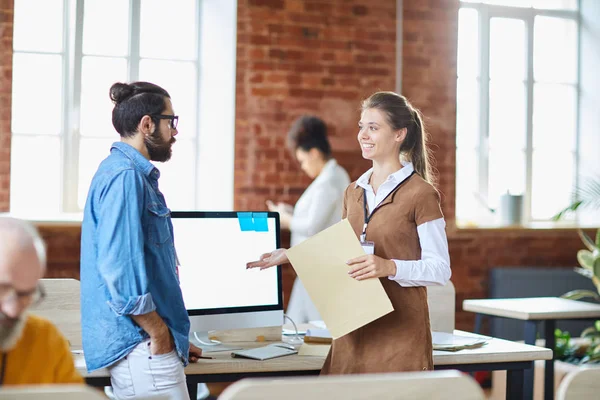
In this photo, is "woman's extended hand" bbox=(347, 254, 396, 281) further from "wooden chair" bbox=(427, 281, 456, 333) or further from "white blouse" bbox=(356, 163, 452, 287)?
"wooden chair" bbox=(427, 281, 456, 333)

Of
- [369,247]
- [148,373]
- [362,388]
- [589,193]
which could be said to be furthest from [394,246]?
[589,193]

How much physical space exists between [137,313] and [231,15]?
145 inches

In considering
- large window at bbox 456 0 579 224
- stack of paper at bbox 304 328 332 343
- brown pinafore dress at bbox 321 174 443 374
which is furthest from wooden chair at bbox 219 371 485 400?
large window at bbox 456 0 579 224

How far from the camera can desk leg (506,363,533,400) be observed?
287 cm

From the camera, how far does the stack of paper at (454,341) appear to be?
112 inches

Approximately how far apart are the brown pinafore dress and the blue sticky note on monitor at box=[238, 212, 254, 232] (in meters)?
0.55

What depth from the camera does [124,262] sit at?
2086 millimetres

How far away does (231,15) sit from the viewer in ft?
17.7

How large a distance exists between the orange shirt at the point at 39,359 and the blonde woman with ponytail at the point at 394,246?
1.00 metres

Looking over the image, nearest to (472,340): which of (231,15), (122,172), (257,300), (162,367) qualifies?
(257,300)

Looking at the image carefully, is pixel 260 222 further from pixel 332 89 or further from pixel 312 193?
pixel 332 89

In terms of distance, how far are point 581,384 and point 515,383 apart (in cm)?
143

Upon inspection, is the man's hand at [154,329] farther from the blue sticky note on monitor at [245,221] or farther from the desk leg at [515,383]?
the desk leg at [515,383]

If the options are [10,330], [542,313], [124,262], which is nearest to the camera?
[10,330]
